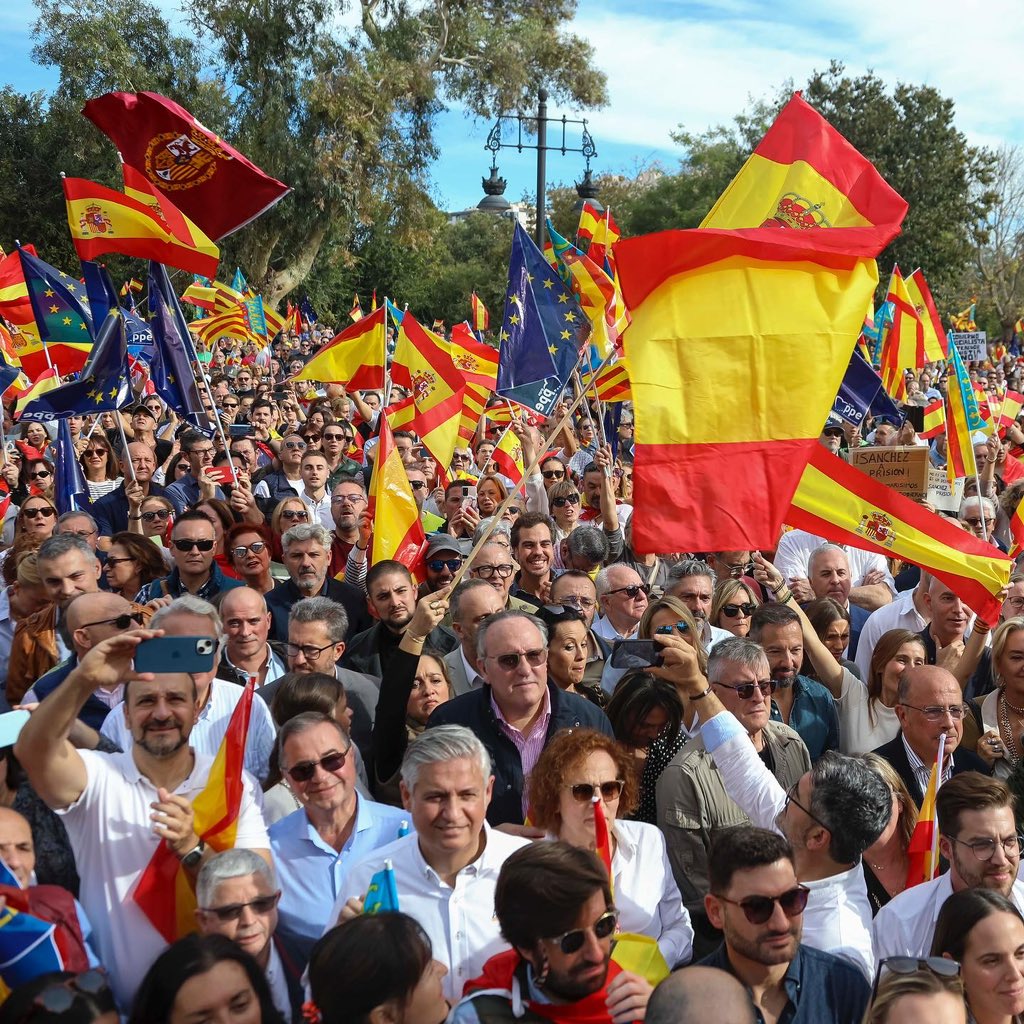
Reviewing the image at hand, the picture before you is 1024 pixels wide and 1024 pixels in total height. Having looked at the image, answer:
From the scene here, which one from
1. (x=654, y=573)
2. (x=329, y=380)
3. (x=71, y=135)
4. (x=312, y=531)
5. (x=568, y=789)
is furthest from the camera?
(x=71, y=135)

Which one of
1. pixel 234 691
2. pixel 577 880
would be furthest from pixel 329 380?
pixel 577 880

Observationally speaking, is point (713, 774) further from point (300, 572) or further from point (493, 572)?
point (300, 572)

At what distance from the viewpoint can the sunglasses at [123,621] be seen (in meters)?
3.74

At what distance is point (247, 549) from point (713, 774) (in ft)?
11.3

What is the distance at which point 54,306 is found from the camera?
10656 millimetres

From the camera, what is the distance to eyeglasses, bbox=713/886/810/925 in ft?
9.97

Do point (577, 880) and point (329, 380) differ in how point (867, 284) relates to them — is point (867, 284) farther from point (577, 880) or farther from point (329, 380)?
point (329, 380)

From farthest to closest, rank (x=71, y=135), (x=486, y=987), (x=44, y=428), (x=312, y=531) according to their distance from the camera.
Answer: (x=71, y=135) < (x=44, y=428) < (x=312, y=531) < (x=486, y=987)

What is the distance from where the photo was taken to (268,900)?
3.12m

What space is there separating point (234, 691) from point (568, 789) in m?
1.50

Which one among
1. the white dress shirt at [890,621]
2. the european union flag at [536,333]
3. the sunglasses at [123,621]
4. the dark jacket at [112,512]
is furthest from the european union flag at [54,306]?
the white dress shirt at [890,621]

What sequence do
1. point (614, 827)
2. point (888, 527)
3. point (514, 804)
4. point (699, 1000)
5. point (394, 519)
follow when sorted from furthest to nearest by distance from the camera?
point (394, 519) → point (888, 527) → point (514, 804) → point (614, 827) → point (699, 1000)

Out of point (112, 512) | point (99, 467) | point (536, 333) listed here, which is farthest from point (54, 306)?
point (536, 333)

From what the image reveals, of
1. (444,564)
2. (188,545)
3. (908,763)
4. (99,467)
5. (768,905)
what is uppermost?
(99,467)
